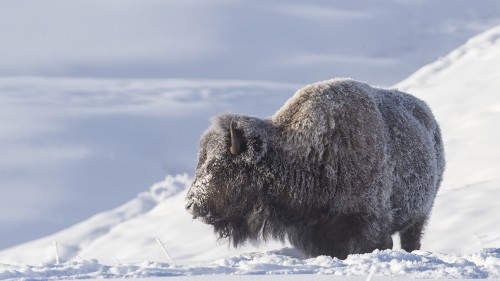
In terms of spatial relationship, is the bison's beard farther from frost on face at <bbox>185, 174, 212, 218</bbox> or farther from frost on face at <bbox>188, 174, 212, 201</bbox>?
frost on face at <bbox>188, 174, 212, 201</bbox>

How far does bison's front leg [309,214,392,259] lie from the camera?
11539 millimetres

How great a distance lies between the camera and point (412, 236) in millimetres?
13719

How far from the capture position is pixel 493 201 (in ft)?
146

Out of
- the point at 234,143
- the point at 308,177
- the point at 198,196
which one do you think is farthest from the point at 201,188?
the point at 308,177

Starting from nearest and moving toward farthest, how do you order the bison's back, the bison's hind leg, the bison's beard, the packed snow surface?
→ 1. the packed snow surface
2. the bison's beard
3. the bison's back
4. the bison's hind leg

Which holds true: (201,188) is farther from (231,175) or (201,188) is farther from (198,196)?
(231,175)

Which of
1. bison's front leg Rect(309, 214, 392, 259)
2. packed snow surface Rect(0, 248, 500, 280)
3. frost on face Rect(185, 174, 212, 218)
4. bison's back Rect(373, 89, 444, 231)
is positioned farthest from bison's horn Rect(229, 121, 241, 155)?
packed snow surface Rect(0, 248, 500, 280)

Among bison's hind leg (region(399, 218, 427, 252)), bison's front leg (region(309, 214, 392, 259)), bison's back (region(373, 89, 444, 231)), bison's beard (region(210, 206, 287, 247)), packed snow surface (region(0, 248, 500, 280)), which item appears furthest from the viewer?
bison's hind leg (region(399, 218, 427, 252))

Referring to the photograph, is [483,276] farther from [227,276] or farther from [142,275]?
[142,275]

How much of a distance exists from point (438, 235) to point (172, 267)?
33819 millimetres

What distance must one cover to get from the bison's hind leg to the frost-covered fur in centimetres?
141

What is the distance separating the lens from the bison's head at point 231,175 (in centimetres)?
1159

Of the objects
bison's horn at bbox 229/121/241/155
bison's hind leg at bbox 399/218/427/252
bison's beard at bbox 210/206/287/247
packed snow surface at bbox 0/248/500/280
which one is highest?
bison's horn at bbox 229/121/241/155

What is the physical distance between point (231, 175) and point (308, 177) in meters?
0.86
